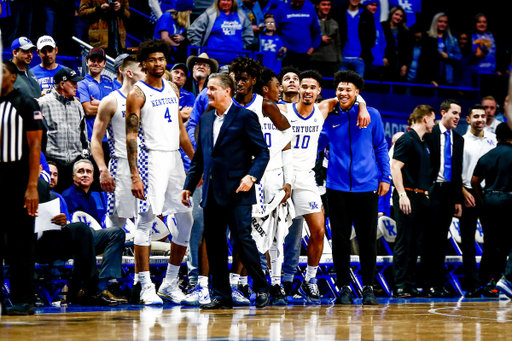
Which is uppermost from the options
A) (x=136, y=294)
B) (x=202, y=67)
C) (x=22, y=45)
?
(x=22, y=45)

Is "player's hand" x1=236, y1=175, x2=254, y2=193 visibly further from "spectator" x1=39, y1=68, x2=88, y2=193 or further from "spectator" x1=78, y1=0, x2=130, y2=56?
"spectator" x1=78, y1=0, x2=130, y2=56


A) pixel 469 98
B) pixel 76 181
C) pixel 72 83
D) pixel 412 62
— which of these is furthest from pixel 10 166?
pixel 469 98

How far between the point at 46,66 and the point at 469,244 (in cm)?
604

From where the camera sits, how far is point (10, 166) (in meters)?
5.84

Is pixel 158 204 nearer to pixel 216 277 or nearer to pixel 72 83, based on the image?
pixel 216 277

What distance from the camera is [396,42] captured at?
15000mm

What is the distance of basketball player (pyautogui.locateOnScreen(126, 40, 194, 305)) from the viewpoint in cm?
703

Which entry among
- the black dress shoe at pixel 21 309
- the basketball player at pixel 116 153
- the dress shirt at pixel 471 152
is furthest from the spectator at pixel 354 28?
the black dress shoe at pixel 21 309

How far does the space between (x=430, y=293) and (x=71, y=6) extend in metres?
7.22

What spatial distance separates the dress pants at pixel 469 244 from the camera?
9.89 m

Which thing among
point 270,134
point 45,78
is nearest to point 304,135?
point 270,134

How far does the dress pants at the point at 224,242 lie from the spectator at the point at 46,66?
3.74 m

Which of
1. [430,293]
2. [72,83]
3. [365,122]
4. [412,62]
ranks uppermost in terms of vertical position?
[412,62]

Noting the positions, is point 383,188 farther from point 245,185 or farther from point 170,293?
point 170,293
